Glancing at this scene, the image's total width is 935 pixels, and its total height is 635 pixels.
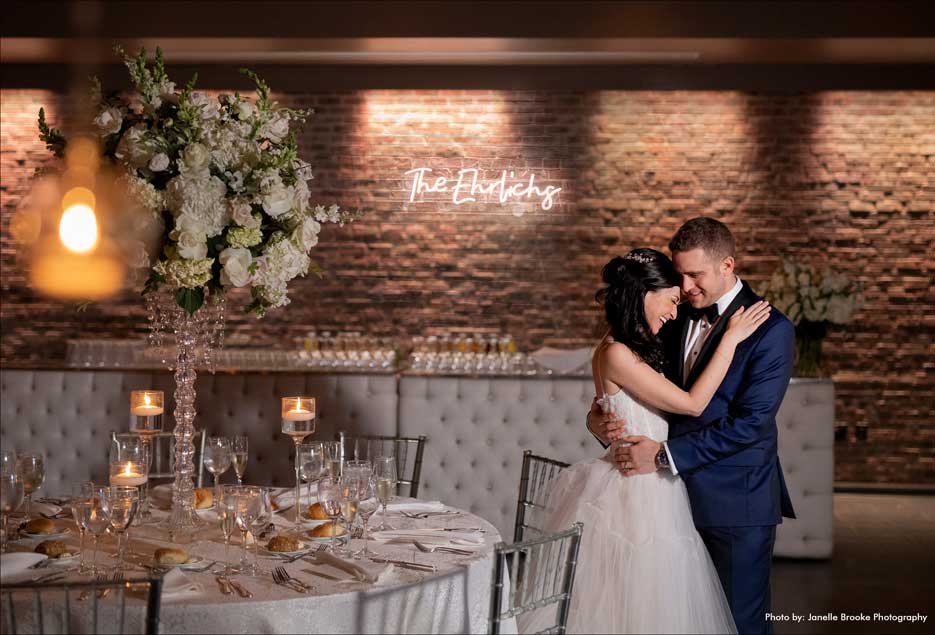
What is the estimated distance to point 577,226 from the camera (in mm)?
8578


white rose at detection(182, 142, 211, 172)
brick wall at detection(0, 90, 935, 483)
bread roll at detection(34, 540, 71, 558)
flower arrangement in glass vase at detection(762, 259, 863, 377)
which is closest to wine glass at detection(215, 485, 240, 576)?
bread roll at detection(34, 540, 71, 558)

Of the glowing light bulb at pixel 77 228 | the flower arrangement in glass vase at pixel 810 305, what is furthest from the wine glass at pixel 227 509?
the glowing light bulb at pixel 77 228

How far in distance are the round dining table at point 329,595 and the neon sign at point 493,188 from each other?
19.5 feet

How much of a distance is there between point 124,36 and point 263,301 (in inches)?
208

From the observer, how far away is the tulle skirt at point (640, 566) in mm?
2918

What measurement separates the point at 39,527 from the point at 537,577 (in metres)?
1.40

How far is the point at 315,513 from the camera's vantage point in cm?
291

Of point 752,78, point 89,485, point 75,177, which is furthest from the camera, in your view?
point 752,78

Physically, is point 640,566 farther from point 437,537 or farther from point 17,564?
point 17,564

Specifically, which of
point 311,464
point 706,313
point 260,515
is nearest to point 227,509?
point 260,515

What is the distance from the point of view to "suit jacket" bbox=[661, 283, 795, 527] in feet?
9.93

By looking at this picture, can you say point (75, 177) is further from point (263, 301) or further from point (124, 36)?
point (124, 36)

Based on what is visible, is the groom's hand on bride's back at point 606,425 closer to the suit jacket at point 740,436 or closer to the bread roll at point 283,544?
the suit jacket at point 740,436

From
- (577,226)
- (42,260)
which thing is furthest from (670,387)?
(42,260)
